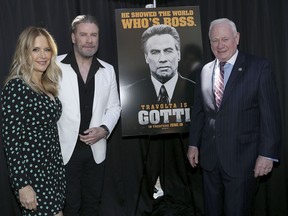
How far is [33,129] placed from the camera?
2055 millimetres

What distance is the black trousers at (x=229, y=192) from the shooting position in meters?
2.57

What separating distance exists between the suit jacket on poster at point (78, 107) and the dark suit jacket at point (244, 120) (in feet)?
2.61

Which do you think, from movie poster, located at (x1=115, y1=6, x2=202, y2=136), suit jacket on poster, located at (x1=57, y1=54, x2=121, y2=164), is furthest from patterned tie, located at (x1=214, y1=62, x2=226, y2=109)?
suit jacket on poster, located at (x1=57, y1=54, x2=121, y2=164)

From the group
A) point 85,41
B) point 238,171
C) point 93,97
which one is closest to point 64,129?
point 93,97

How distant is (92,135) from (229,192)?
1097mm

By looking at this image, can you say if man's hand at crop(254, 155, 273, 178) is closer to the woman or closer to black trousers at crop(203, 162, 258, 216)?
black trousers at crop(203, 162, 258, 216)

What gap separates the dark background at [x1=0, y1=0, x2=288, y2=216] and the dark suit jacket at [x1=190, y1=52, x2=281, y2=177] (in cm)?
116

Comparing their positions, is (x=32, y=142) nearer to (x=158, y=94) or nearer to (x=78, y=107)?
(x=78, y=107)

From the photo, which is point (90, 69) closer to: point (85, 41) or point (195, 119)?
point (85, 41)

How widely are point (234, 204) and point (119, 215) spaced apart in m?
1.40

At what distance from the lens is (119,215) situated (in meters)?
3.60

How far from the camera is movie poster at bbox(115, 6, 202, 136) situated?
302 cm

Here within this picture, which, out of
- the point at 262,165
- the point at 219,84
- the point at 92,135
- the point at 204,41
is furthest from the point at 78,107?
the point at 204,41

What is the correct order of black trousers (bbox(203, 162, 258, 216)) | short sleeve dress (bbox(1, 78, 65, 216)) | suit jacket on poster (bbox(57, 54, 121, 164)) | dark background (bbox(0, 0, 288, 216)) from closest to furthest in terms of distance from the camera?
short sleeve dress (bbox(1, 78, 65, 216)) → black trousers (bbox(203, 162, 258, 216)) → suit jacket on poster (bbox(57, 54, 121, 164)) → dark background (bbox(0, 0, 288, 216))
